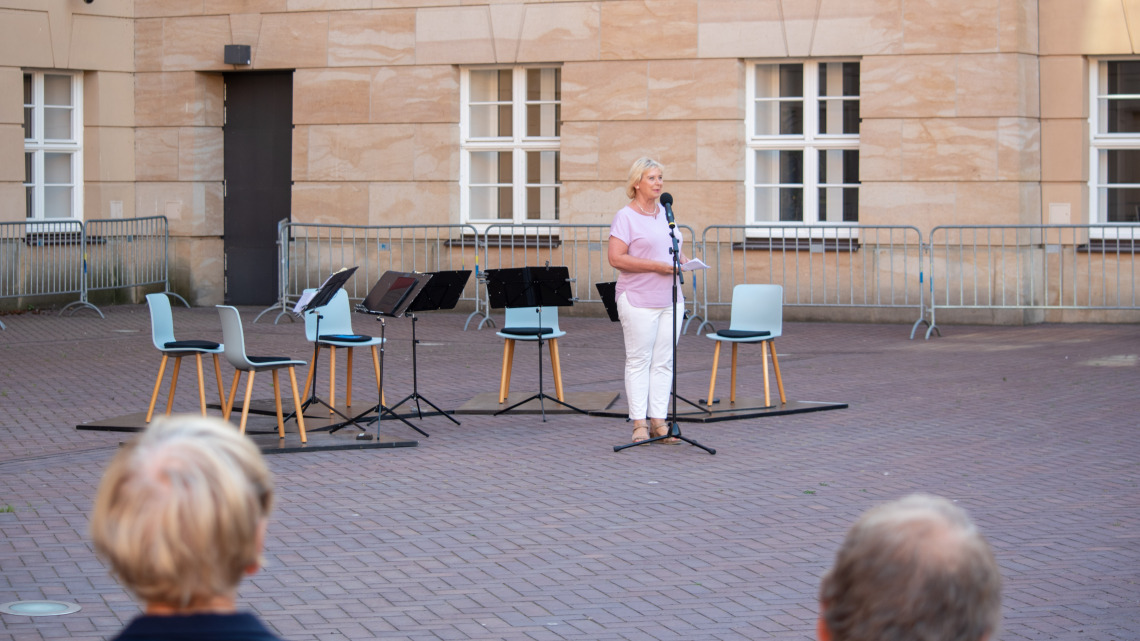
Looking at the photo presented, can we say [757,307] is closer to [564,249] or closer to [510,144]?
[564,249]

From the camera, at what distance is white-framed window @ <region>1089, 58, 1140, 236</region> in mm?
16891

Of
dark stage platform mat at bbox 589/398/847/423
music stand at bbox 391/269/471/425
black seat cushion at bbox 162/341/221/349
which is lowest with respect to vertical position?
dark stage platform mat at bbox 589/398/847/423

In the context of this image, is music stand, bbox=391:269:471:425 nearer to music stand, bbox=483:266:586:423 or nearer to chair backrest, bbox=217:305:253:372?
music stand, bbox=483:266:586:423

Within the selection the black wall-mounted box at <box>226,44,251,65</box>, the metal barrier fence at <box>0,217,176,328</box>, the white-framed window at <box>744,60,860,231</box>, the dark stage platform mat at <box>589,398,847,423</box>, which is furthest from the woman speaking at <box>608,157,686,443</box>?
the black wall-mounted box at <box>226,44,251,65</box>

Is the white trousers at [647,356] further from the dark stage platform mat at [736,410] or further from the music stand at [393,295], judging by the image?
the music stand at [393,295]

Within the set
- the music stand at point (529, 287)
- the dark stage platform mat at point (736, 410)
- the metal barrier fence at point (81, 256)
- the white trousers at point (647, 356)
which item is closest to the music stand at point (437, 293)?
the music stand at point (529, 287)

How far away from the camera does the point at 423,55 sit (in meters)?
18.8

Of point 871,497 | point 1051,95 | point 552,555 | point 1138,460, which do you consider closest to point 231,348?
point 552,555

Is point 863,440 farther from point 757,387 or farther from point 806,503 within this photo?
point 757,387

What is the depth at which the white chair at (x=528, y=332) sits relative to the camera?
10.7m

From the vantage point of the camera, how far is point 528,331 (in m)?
10.7

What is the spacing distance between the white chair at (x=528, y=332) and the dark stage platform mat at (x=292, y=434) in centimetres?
126

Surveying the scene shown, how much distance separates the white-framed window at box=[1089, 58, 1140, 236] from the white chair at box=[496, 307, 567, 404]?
856cm

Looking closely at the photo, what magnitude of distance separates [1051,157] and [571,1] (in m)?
6.25
